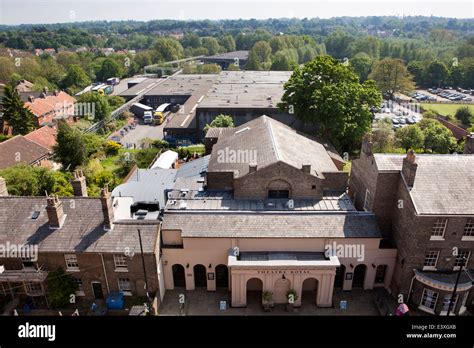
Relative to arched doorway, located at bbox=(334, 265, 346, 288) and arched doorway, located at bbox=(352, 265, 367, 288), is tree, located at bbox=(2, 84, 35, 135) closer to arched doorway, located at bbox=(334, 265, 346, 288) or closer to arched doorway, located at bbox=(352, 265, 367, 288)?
arched doorway, located at bbox=(334, 265, 346, 288)

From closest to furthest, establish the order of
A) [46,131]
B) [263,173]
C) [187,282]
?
[187,282] → [263,173] → [46,131]

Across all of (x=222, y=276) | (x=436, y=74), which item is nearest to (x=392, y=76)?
(x=436, y=74)

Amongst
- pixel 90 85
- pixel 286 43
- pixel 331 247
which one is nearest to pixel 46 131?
pixel 331 247

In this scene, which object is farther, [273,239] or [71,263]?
[273,239]

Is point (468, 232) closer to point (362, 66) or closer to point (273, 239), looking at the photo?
point (273, 239)

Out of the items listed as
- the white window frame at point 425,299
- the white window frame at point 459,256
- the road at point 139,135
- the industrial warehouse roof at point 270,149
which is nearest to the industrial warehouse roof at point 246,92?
the road at point 139,135

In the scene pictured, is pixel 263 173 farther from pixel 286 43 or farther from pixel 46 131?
pixel 286 43

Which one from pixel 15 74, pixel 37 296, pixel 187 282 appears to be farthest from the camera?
pixel 15 74
